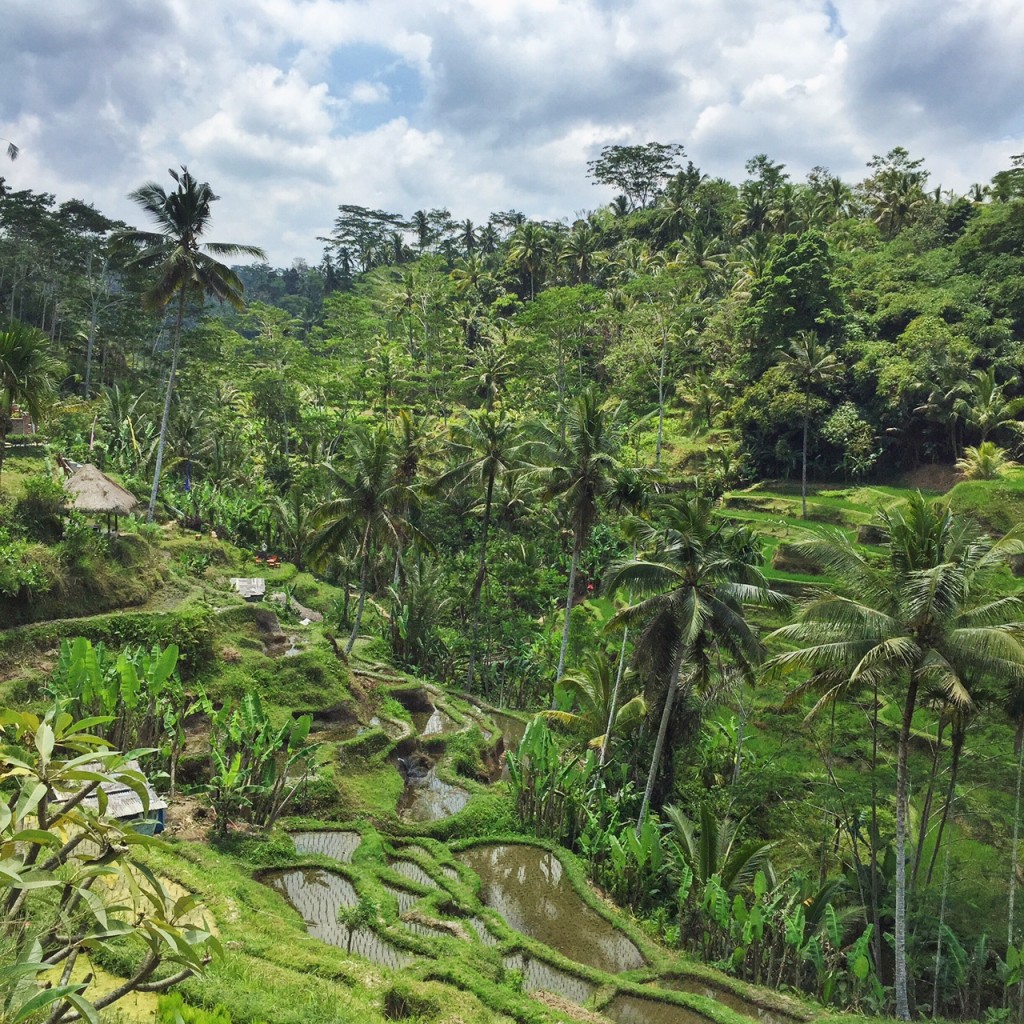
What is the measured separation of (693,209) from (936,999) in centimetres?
6606

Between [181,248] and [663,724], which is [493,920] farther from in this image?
[181,248]

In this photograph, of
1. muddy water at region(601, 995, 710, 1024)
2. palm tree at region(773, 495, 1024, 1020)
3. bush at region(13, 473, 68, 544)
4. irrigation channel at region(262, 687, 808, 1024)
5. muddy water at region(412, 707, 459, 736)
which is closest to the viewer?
muddy water at region(601, 995, 710, 1024)

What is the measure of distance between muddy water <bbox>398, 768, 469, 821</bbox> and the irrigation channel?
0.38ft

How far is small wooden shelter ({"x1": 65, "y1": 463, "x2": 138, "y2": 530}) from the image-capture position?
74.2 ft

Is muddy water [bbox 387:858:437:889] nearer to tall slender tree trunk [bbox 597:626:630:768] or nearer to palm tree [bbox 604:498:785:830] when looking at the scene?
palm tree [bbox 604:498:785:830]

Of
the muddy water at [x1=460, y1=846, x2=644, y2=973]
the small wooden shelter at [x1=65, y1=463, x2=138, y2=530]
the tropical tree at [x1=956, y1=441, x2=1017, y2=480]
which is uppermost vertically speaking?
the tropical tree at [x1=956, y1=441, x2=1017, y2=480]

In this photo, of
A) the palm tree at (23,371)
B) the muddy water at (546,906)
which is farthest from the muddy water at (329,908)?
the palm tree at (23,371)

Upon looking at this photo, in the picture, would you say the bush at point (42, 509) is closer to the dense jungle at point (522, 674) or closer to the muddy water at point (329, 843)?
the dense jungle at point (522, 674)

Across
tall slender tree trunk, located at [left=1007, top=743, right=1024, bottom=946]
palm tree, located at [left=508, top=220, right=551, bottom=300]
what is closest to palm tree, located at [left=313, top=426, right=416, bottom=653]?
tall slender tree trunk, located at [left=1007, top=743, right=1024, bottom=946]

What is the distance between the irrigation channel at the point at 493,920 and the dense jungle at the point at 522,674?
99 mm

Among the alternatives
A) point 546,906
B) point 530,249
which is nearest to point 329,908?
point 546,906

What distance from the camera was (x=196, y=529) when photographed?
122 ft

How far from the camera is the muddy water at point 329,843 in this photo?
56.6 ft

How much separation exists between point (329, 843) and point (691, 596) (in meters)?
10.4
